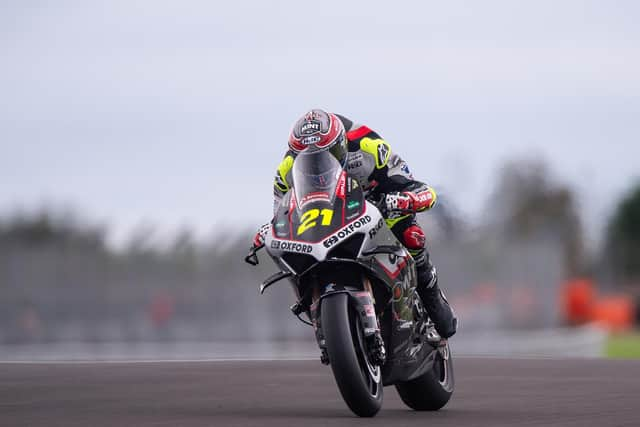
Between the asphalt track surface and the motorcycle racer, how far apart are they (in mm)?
927

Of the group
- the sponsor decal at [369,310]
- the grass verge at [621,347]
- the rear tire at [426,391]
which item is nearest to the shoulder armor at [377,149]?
the sponsor decal at [369,310]

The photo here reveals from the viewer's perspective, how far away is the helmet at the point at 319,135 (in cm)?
831

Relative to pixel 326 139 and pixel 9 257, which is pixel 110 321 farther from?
pixel 326 139

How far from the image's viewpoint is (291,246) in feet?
26.1

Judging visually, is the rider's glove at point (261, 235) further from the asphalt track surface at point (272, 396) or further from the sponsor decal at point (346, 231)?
the asphalt track surface at point (272, 396)

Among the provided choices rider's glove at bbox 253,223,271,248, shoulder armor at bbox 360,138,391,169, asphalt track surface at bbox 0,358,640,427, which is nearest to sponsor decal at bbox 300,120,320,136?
shoulder armor at bbox 360,138,391,169

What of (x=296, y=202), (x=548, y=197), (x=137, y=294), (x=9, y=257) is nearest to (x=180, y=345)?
(x=137, y=294)

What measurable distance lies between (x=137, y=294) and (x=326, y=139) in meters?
19.1

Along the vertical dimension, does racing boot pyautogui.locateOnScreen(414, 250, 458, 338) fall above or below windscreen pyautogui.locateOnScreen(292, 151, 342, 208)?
below

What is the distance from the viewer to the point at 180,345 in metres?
26.5

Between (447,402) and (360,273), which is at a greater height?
(360,273)

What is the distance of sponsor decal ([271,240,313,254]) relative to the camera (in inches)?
311

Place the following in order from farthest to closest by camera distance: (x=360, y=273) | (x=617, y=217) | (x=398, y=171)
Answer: (x=617, y=217) → (x=398, y=171) → (x=360, y=273)

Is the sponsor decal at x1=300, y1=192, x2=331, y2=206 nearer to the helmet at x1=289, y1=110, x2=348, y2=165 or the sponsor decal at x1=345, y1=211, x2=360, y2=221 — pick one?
the sponsor decal at x1=345, y1=211, x2=360, y2=221
